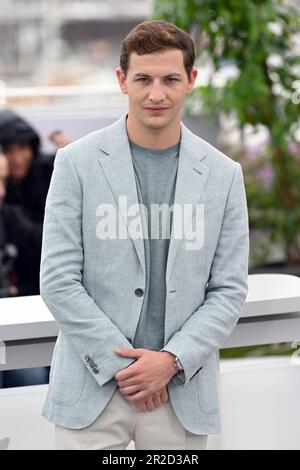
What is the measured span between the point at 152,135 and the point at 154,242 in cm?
20

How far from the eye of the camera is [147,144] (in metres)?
1.73

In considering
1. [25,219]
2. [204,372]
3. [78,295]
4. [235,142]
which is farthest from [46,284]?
[235,142]

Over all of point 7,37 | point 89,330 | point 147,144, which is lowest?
point 7,37

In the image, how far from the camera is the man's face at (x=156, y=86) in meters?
1.66

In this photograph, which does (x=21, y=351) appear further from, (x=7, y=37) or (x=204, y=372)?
(x=7, y=37)

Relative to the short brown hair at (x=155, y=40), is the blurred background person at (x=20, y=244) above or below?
below

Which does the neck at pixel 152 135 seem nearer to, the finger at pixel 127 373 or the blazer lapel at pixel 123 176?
the blazer lapel at pixel 123 176

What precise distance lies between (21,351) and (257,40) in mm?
2902

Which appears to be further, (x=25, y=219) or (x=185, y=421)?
(x=25, y=219)

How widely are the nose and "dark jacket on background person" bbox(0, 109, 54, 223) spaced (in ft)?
6.99

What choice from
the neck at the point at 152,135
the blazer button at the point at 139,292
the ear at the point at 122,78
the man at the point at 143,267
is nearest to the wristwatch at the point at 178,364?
the man at the point at 143,267

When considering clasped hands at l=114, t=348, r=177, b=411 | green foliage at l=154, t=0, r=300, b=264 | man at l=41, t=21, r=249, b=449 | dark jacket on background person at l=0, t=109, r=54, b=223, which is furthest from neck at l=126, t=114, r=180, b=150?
green foliage at l=154, t=0, r=300, b=264

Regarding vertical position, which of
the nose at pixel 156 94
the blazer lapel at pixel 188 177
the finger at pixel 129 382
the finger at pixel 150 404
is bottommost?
the finger at pixel 150 404

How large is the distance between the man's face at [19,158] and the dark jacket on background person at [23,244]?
222 millimetres
